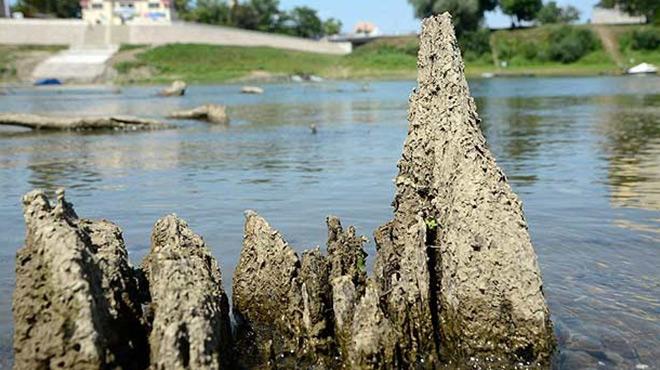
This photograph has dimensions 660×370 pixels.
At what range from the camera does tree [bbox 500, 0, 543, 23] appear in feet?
472

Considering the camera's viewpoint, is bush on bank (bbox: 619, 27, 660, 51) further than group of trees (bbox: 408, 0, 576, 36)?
Yes

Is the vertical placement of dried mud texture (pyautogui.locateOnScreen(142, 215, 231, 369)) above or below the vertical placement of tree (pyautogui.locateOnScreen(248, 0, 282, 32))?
below

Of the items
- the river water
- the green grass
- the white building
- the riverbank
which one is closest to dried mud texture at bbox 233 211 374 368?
the river water

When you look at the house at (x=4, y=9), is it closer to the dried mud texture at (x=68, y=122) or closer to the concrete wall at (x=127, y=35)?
the concrete wall at (x=127, y=35)

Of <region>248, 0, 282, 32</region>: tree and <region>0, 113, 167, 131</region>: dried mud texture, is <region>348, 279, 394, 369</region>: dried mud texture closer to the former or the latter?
<region>0, 113, 167, 131</region>: dried mud texture

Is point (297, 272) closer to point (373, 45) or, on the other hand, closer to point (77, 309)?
point (77, 309)

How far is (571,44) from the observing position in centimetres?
11694

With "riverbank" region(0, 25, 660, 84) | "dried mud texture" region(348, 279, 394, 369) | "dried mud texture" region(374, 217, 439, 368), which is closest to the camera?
"dried mud texture" region(348, 279, 394, 369)

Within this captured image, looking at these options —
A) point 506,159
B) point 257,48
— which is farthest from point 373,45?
point 506,159

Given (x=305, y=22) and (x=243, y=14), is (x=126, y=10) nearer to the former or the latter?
(x=243, y=14)

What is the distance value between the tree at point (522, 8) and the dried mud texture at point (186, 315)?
466 feet

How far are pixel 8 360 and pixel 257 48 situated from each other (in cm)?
12545

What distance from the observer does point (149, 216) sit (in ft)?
48.1

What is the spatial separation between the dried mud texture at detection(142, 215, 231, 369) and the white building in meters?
148
